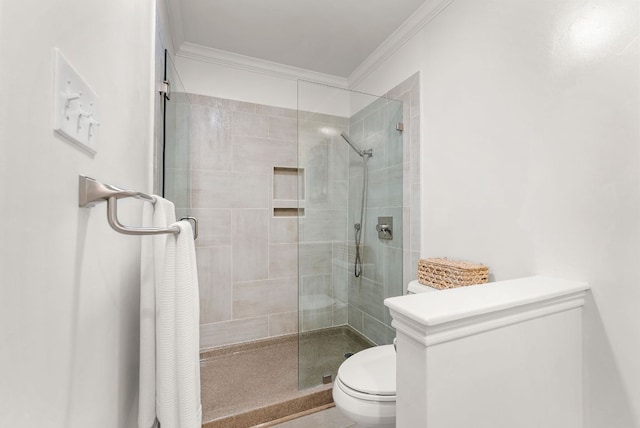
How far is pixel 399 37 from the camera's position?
2.04 meters

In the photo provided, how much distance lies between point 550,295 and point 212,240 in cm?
215

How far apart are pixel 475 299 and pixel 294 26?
6.75ft

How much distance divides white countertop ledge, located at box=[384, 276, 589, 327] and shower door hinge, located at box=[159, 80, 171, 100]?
159 cm

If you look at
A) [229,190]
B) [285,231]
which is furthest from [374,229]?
[229,190]

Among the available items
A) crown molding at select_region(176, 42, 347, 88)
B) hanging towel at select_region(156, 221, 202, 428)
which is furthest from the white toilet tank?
crown molding at select_region(176, 42, 347, 88)

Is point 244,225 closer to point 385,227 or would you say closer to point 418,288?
point 385,227

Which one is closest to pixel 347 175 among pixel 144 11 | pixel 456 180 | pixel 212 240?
pixel 456 180

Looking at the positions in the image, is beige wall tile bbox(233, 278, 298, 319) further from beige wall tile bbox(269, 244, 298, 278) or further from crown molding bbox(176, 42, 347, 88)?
crown molding bbox(176, 42, 347, 88)

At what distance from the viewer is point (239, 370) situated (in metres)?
2.11

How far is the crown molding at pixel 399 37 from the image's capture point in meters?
1.77

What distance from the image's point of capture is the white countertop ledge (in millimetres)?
748

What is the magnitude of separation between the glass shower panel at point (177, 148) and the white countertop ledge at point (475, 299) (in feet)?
5.00

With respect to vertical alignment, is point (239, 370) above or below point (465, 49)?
below

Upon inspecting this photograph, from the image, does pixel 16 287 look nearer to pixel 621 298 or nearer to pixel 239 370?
pixel 621 298
